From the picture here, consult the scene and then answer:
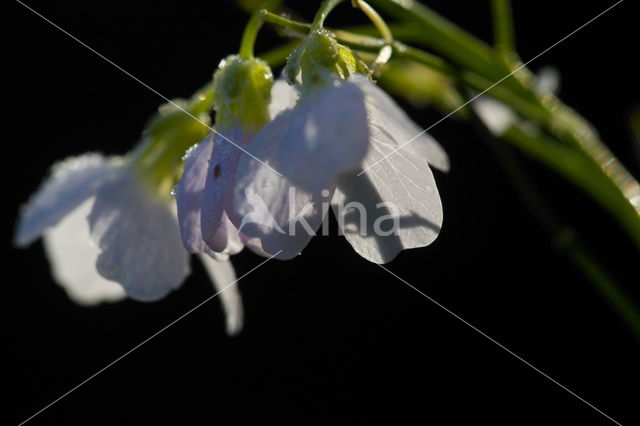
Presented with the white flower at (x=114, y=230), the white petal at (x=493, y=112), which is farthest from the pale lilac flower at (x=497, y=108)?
the white flower at (x=114, y=230)

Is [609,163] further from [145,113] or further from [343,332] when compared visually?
[145,113]

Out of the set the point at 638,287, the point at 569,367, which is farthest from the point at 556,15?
the point at 569,367

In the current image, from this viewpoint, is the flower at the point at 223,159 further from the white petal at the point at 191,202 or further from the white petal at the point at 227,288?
the white petal at the point at 227,288

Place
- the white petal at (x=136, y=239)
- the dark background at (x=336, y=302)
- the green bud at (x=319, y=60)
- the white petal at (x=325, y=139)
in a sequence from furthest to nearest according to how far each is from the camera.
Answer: the dark background at (x=336, y=302) → the white petal at (x=136, y=239) → the green bud at (x=319, y=60) → the white petal at (x=325, y=139)

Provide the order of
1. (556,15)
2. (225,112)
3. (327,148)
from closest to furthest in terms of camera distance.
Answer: (327,148), (225,112), (556,15)

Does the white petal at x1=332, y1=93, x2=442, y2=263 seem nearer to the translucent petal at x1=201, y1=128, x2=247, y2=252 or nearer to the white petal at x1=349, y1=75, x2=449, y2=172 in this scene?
the white petal at x1=349, y1=75, x2=449, y2=172

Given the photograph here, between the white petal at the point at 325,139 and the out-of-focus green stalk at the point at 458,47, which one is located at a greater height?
the out-of-focus green stalk at the point at 458,47

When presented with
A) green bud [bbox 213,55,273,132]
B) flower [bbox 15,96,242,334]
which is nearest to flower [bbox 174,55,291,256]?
green bud [bbox 213,55,273,132]
